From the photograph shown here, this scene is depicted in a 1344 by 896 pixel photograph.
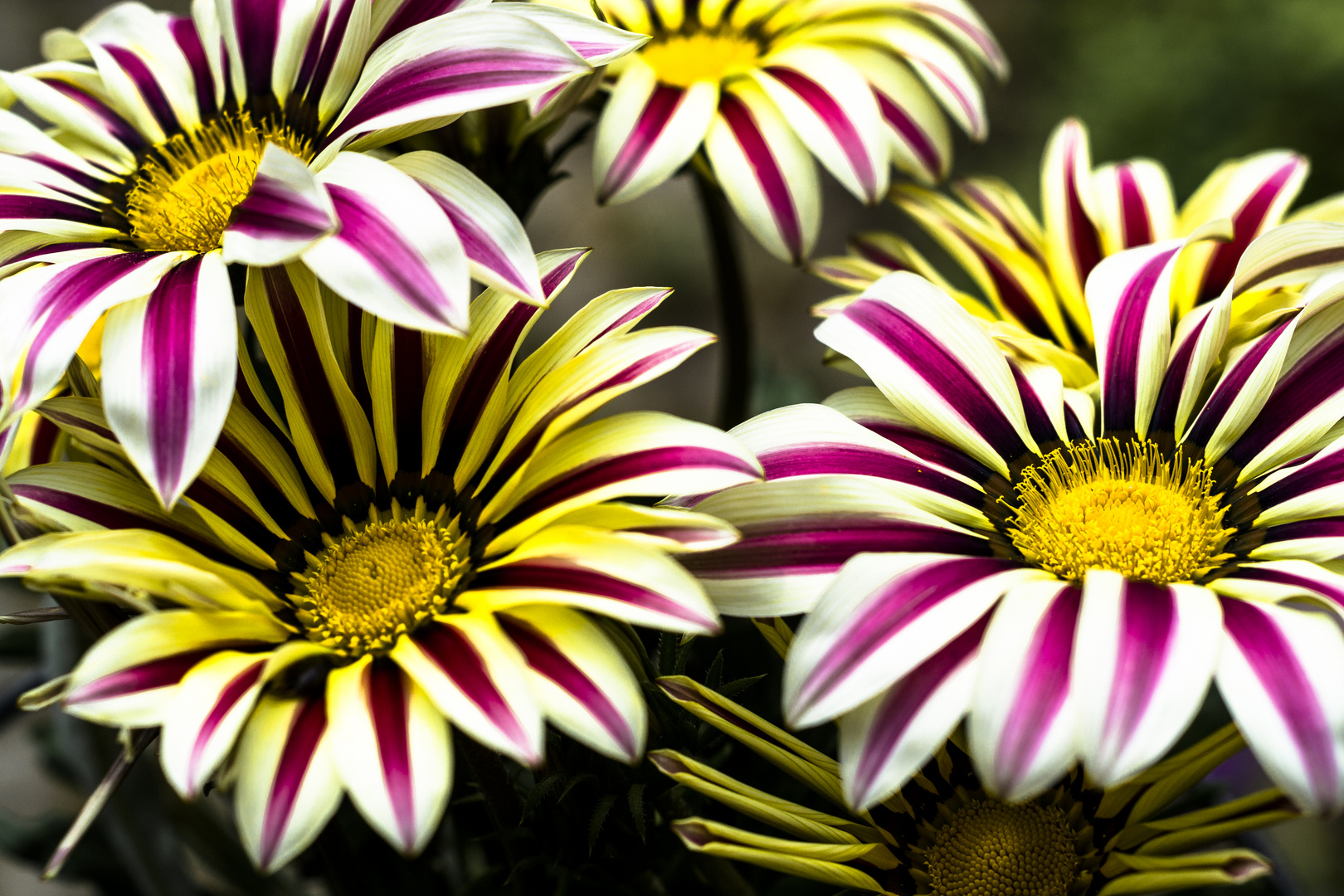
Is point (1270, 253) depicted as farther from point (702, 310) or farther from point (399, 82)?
point (702, 310)

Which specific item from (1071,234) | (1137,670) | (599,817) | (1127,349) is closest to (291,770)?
(599,817)

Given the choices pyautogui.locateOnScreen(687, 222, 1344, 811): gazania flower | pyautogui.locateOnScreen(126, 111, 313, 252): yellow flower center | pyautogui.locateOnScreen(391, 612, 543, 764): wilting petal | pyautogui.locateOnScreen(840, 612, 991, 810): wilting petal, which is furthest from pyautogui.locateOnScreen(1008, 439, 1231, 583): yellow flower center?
pyautogui.locateOnScreen(126, 111, 313, 252): yellow flower center

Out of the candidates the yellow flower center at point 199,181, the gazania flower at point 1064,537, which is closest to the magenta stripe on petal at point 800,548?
the gazania flower at point 1064,537

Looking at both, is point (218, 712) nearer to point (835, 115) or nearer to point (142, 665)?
point (142, 665)

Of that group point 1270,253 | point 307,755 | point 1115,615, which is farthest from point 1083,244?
point 307,755

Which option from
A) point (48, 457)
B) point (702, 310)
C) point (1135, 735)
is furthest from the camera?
point (702, 310)

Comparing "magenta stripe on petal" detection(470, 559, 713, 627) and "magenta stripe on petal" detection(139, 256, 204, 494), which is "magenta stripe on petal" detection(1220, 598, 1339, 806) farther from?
"magenta stripe on petal" detection(139, 256, 204, 494)

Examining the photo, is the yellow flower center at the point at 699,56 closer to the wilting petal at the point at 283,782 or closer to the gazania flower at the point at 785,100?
the gazania flower at the point at 785,100
